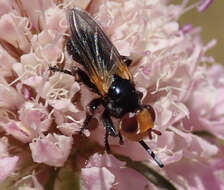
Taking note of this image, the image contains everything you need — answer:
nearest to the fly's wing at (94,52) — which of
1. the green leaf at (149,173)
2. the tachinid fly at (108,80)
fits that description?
the tachinid fly at (108,80)

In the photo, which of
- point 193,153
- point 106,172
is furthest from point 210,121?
point 106,172

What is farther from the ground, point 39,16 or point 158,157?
point 39,16

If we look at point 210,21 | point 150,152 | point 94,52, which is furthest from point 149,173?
point 210,21

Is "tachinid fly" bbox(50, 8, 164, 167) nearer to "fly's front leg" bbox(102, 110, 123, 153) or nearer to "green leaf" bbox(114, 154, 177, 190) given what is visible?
"fly's front leg" bbox(102, 110, 123, 153)

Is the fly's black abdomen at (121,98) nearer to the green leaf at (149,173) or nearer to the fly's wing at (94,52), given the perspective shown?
the fly's wing at (94,52)

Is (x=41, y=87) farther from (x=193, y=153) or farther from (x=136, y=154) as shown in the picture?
(x=193, y=153)

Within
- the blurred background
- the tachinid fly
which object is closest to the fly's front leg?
the tachinid fly
